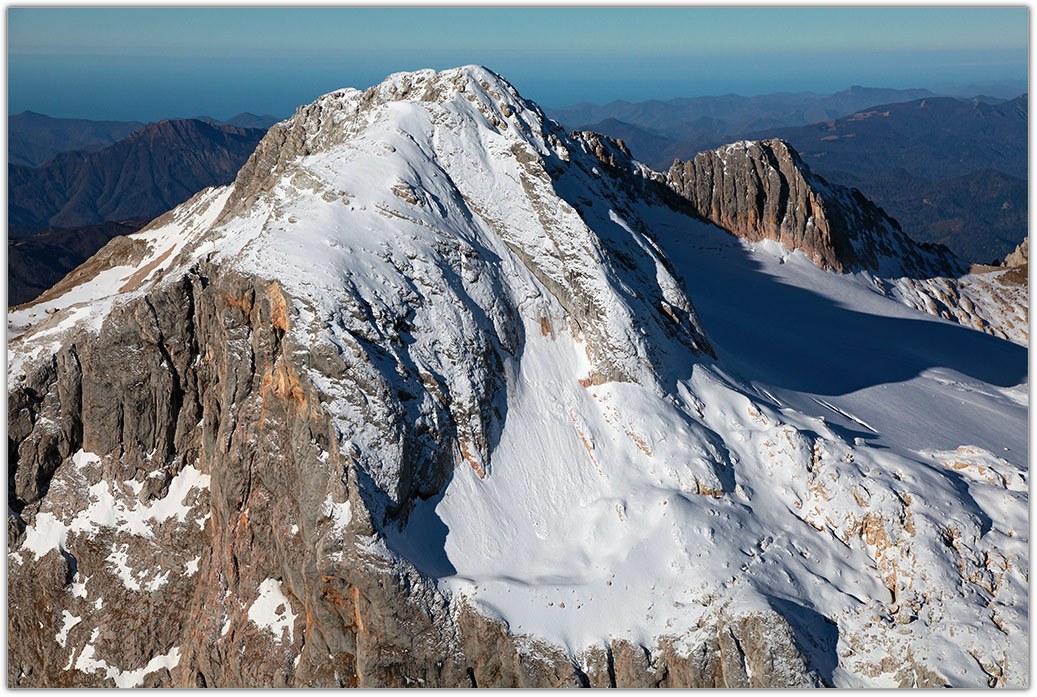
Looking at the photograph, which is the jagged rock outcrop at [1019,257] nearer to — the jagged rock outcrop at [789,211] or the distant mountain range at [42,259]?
the jagged rock outcrop at [789,211]

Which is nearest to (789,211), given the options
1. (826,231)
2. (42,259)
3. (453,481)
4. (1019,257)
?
(826,231)

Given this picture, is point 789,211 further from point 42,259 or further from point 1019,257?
point 42,259

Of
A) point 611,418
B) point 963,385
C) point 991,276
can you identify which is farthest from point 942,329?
point 611,418

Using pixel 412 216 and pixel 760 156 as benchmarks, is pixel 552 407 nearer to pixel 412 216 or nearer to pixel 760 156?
pixel 412 216

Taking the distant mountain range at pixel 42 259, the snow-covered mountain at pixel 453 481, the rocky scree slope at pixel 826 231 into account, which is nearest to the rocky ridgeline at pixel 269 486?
the snow-covered mountain at pixel 453 481

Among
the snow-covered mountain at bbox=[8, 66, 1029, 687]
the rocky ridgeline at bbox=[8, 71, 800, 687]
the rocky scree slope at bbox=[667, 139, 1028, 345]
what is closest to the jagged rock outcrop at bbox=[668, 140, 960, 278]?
the rocky scree slope at bbox=[667, 139, 1028, 345]
